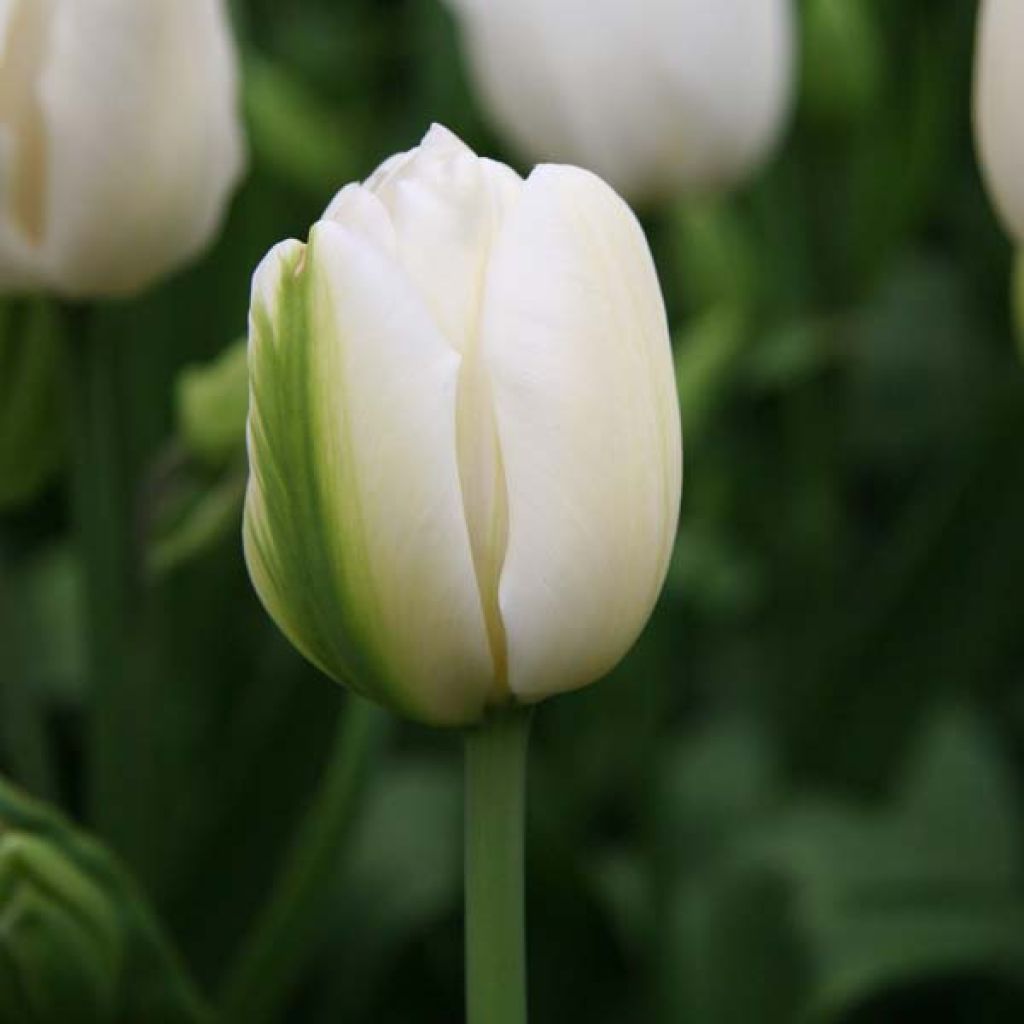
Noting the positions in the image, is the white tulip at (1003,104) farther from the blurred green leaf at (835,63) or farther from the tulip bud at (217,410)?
the blurred green leaf at (835,63)

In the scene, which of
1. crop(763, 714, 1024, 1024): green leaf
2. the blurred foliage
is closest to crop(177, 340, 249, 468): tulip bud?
the blurred foliage

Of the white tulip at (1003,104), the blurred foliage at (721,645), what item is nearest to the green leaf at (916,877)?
the blurred foliage at (721,645)

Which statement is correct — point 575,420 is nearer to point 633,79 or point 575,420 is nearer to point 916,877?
point 633,79

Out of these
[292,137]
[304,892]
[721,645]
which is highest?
[292,137]

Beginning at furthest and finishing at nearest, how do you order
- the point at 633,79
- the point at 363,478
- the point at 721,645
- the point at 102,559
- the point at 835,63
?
the point at 721,645 < the point at 835,63 < the point at 633,79 < the point at 102,559 < the point at 363,478

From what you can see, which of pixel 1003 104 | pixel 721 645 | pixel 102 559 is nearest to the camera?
pixel 1003 104

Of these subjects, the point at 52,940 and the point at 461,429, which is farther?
the point at 52,940

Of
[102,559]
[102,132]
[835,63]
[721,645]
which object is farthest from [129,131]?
[721,645]
